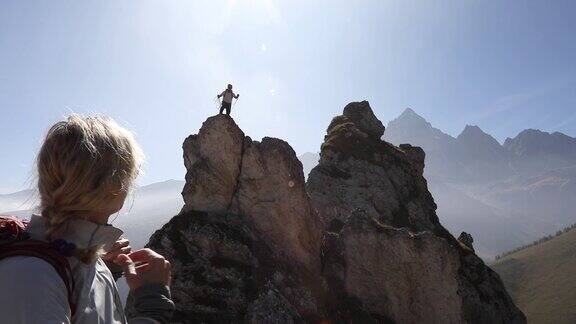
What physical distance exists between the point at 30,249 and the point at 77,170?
73cm

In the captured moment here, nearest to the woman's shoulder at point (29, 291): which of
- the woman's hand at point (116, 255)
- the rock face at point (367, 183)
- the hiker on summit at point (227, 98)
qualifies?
the woman's hand at point (116, 255)

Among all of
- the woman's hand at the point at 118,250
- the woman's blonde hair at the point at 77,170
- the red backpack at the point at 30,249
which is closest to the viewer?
the red backpack at the point at 30,249

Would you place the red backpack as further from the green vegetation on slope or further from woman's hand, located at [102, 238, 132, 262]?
the green vegetation on slope

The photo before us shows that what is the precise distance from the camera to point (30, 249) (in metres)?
2.72

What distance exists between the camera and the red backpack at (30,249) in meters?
2.70

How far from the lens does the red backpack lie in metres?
2.70

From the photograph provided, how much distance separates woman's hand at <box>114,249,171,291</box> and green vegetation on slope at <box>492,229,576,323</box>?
13868cm

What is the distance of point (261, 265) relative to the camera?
3209 centimetres

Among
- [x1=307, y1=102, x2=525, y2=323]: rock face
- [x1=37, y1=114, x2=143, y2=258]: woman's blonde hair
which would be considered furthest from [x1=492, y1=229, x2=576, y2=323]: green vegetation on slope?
[x1=37, y1=114, x2=143, y2=258]: woman's blonde hair

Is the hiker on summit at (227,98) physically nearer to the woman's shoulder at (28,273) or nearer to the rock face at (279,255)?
the rock face at (279,255)

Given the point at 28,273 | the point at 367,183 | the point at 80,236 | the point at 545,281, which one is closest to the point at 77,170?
the point at 80,236

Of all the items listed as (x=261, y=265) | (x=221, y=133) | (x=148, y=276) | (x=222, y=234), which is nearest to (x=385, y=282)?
(x=261, y=265)

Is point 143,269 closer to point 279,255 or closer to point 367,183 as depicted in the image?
point 279,255

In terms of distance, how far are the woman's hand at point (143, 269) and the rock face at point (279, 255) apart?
84.9 feet
